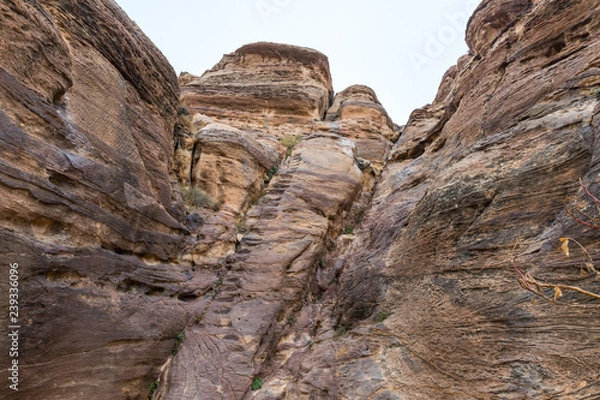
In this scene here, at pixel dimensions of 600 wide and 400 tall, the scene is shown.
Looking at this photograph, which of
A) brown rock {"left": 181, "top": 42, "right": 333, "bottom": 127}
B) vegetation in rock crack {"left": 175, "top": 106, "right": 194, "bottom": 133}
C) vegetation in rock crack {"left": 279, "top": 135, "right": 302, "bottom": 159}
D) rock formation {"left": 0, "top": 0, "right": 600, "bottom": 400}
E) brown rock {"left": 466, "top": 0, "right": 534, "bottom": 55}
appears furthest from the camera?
brown rock {"left": 181, "top": 42, "right": 333, "bottom": 127}

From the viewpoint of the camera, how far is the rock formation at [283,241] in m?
5.43

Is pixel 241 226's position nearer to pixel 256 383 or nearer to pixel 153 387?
pixel 256 383

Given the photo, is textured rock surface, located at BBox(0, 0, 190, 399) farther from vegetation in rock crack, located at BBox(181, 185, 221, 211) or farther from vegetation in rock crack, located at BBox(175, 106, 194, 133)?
vegetation in rock crack, located at BBox(175, 106, 194, 133)

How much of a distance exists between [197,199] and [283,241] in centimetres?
357

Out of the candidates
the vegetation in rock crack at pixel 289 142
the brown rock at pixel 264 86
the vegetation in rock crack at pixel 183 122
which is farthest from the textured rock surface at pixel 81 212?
the brown rock at pixel 264 86

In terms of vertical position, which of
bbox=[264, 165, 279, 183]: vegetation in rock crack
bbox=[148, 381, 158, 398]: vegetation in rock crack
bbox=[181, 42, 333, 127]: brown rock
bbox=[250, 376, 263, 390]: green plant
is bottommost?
bbox=[250, 376, 263, 390]: green plant

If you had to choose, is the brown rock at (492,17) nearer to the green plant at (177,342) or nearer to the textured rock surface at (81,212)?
the textured rock surface at (81,212)

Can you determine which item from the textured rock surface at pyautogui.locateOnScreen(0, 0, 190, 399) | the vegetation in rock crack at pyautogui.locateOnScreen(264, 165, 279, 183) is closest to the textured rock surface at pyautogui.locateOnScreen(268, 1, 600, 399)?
the textured rock surface at pyautogui.locateOnScreen(0, 0, 190, 399)

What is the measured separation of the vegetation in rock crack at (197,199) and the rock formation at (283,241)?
0.06 m

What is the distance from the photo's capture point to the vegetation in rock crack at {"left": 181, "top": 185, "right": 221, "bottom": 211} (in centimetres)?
1161

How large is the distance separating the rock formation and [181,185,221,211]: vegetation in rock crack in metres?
0.06

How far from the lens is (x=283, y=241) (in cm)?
1072

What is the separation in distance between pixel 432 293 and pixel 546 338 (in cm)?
209

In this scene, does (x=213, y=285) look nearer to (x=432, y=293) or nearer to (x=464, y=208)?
(x=432, y=293)
